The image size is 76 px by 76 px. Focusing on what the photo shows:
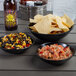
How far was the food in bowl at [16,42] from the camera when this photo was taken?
133 cm

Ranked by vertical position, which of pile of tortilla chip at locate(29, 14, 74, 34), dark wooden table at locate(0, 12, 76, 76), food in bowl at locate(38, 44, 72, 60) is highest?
pile of tortilla chip at locate(29, 14, 74, 34)

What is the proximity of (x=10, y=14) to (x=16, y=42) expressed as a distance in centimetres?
38

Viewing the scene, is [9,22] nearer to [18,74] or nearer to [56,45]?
[56,45]

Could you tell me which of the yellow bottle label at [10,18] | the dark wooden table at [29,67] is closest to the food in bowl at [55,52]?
the dark wooden table at [29,67]

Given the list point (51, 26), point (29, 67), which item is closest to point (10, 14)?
point (51, 26)

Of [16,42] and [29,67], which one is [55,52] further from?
[16,42]

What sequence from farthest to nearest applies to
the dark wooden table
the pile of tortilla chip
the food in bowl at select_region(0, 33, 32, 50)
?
1. the pile of tortilla chip
2. the food in bowl at select_region(0, 33, 32, 50)
3. the dark wooden table

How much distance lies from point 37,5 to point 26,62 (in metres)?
0.86

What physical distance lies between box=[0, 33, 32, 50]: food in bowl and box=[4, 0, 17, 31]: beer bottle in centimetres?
26

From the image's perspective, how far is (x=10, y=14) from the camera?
167cm

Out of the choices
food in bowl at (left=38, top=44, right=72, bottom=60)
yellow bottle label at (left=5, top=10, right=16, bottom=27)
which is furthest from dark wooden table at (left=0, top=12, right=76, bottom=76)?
yellow bottle label at (left=5, top=10, right=16, bottom=27)

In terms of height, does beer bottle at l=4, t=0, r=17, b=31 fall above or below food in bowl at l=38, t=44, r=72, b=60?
above

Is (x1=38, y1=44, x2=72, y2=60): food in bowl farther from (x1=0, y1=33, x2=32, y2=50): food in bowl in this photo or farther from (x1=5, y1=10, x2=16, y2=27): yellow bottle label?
(x1=5, y1=10, x2=16, y2=27): yellow bottle label

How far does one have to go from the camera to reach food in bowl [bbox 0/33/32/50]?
1.33 m
